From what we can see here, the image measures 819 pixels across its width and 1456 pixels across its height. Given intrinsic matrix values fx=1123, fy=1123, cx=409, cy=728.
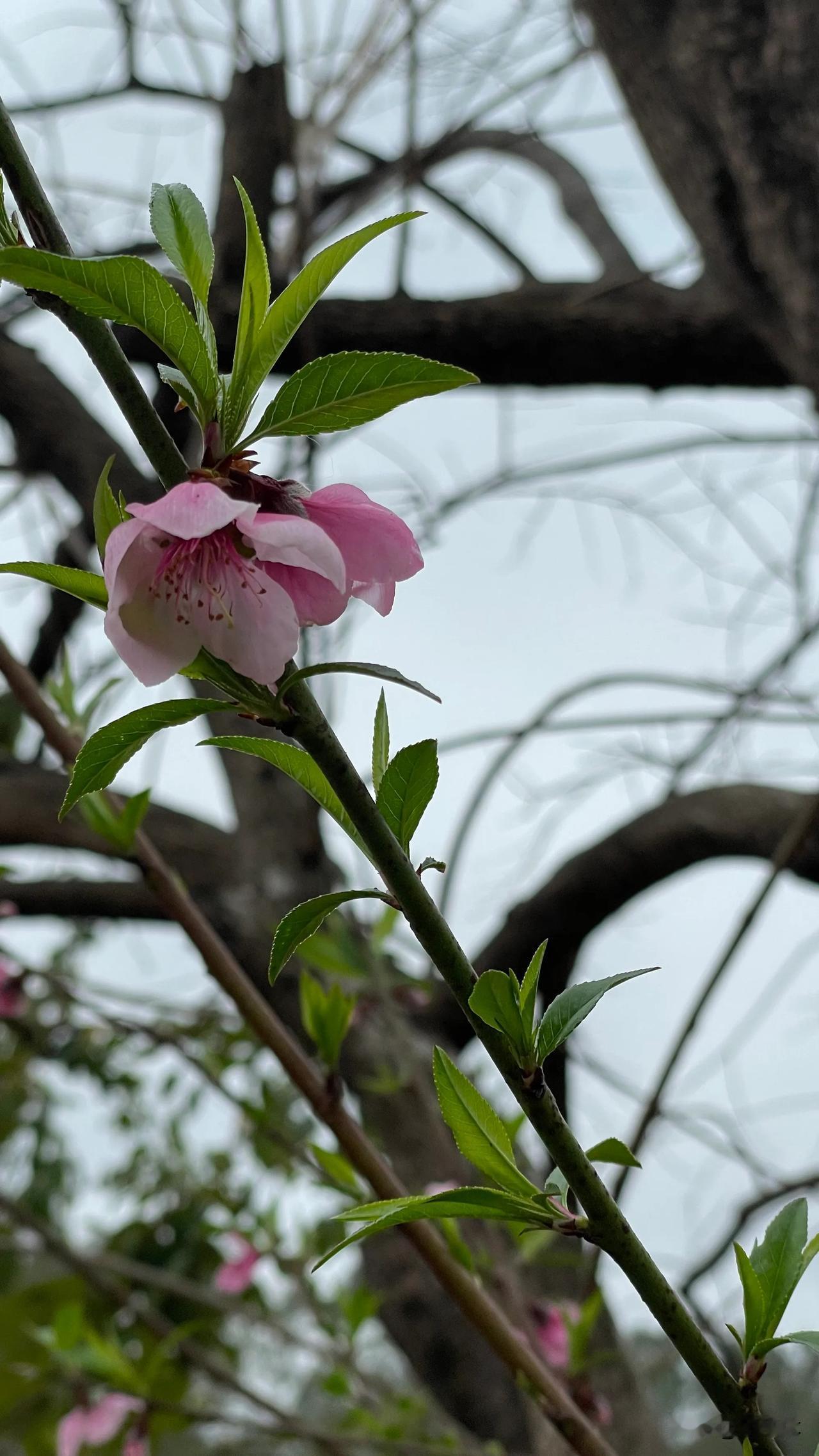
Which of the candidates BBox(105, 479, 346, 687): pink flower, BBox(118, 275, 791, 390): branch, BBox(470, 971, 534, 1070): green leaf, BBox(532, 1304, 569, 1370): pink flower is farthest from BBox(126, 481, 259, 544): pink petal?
BBox(118, 275, 791, 390): branch

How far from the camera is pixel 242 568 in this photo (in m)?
0.28

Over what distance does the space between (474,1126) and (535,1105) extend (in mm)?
66

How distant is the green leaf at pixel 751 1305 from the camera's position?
0.88 feet

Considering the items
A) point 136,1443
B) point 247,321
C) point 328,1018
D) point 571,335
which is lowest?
point 136,1443

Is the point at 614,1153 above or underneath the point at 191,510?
underneath

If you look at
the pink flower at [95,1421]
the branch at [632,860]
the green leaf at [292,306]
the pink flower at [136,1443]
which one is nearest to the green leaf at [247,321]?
the green leaf at [292,306]

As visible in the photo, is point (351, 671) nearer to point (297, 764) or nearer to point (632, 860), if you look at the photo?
point (297, 764)

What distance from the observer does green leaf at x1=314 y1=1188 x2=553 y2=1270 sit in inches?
9.3

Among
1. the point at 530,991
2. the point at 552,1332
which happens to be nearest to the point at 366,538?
the point at 530,991

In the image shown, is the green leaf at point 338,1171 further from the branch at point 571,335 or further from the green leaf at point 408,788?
the branch at point 571,335

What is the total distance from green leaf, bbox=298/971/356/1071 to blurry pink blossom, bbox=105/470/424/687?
0.59ft

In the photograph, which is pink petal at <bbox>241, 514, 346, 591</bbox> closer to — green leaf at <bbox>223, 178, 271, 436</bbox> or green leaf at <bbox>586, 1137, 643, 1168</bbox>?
green leaf at <bbox>223, 178, 271, 436</bbox>

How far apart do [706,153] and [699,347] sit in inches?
11.3

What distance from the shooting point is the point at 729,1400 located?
23 cm
